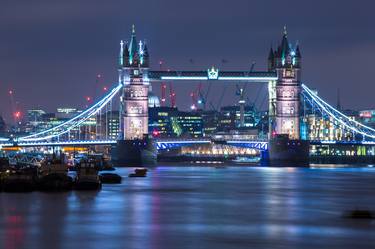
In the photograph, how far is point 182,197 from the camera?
75.2 m

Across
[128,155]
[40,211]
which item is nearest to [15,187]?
[40,211]

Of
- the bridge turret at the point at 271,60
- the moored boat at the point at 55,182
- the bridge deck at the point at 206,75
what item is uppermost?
the bridge turret at the point at 271,60

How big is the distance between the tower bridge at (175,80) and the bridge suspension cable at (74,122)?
0.64 feet

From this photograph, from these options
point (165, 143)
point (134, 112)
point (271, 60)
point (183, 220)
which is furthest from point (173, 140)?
point (183, 220)

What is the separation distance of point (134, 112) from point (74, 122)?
16940 mm

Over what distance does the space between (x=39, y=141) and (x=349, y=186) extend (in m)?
81.1

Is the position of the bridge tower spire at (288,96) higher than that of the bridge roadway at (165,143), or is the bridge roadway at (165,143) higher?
the bridge tower spire at (288,96)

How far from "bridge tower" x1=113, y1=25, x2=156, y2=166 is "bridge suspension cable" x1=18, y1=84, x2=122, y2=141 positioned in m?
3.76

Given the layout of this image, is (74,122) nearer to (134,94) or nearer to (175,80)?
(134,94)

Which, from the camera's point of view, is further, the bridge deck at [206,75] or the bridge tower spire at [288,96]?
the bridge tower spire at [288,96]

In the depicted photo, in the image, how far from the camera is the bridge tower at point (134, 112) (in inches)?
6216

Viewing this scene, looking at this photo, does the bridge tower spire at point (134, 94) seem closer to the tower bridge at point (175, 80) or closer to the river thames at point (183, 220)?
the tower bridge at point (175, 80)

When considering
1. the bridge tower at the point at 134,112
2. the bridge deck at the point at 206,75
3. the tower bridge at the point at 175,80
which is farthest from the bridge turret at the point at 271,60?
the bridge tower at the point at 134,112

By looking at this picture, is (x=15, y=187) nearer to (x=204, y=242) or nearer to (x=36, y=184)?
(x=36, y=184)
